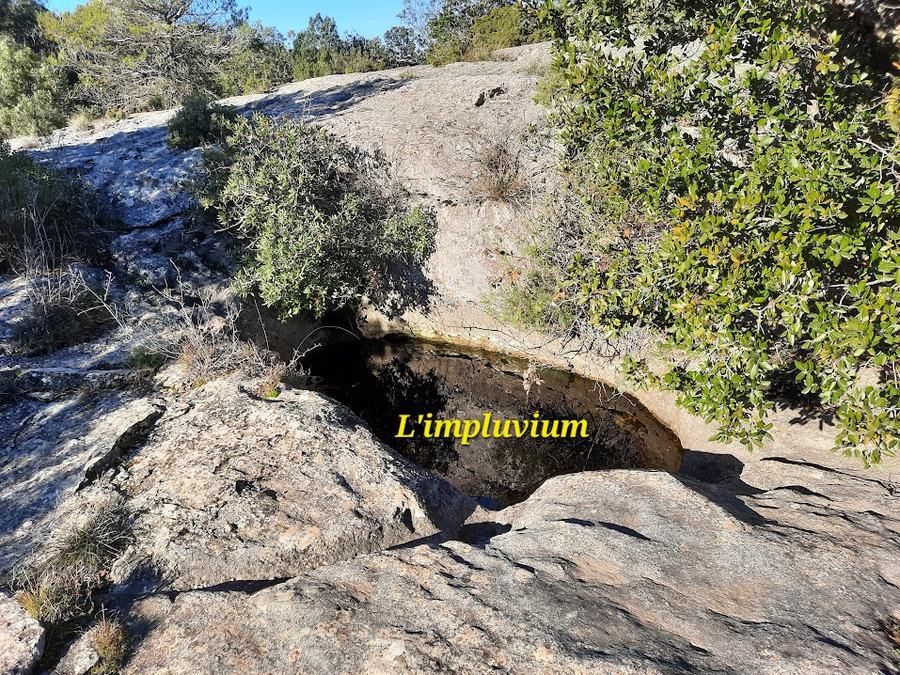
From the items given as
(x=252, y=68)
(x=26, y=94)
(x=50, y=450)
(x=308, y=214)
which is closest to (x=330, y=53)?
(x=252, y=68)

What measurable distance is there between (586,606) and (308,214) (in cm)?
797

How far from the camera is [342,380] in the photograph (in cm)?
980

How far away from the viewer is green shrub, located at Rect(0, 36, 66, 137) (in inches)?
562

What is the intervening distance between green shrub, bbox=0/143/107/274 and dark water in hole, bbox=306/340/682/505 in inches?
174

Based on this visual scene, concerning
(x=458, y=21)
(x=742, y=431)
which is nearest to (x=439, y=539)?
(x=742, y=431)

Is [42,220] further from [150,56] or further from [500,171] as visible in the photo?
[150,56]

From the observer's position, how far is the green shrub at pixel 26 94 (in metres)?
14.3

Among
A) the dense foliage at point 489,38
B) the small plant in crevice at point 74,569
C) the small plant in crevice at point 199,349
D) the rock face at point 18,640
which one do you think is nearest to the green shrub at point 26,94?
the small plant in crevice at point 199,349

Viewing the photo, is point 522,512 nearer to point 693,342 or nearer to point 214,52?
point 693,342

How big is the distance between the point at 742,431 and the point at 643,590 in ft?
6.70

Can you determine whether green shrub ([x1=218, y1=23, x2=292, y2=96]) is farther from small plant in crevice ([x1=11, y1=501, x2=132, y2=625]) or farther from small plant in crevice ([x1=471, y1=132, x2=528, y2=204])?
small plant in crevice ([x1=11, y1=501, x2=132, y2=625])

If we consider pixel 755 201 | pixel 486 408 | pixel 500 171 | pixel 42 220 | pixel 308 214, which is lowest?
pixel 486 408

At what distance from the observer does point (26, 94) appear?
50.2 ft

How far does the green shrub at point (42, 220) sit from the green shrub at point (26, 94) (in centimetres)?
592
